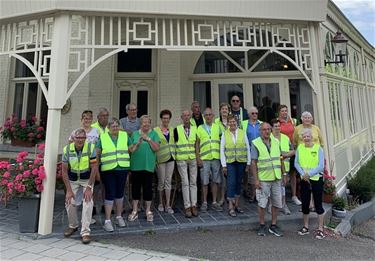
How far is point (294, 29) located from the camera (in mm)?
5387

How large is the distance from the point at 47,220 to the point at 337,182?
224 inches

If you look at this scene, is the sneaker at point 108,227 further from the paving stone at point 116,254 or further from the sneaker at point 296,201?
the sneaker at point 296,201

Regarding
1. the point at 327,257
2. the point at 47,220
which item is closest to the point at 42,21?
the point at 47,220

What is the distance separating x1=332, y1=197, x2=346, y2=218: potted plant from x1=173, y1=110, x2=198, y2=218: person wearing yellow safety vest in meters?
2.67

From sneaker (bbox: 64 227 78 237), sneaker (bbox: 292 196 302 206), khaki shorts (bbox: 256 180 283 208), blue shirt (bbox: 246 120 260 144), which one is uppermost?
blue shirt (bbox: 246 120 260 144)

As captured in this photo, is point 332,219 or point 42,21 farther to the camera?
point 332,219

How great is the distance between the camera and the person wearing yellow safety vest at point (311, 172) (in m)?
4.27

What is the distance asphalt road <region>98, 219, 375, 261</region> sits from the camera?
364cm

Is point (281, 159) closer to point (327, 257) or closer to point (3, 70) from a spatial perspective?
point (327, 257)

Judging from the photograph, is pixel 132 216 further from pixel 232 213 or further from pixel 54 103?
pixel 54 103

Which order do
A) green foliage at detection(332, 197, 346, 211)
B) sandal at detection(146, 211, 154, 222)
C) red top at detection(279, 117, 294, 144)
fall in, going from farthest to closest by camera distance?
green foliage at detection(332, 197, 346, 211) < red top at detection(279, 117, 294, 144) < sandal at detection(146, 211, 154, 222)

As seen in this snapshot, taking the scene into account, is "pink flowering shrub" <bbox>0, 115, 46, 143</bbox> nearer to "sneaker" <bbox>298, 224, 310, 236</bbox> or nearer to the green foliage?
"sneaker" <bbox>298, 224, 310, 236</bbox>

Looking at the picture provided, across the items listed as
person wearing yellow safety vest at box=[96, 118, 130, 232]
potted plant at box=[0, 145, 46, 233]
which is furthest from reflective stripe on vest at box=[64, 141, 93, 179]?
potted plant at box=[0, 145, 46, 233]

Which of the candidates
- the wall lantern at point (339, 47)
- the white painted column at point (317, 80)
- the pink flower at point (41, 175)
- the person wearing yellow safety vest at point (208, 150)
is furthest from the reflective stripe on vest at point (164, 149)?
the wall lantern at point (339, 47)
